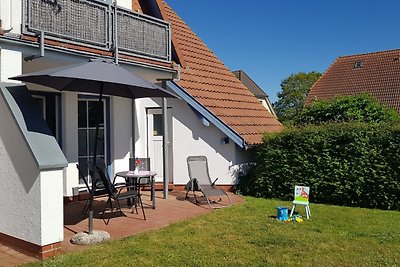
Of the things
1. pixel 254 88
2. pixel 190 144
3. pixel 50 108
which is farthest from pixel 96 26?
pixel 254 88

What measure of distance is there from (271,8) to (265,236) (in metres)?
14.0

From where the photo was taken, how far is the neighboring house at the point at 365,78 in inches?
1068

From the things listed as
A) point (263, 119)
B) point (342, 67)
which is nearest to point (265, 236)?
point (263, 119)

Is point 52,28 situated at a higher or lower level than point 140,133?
higher

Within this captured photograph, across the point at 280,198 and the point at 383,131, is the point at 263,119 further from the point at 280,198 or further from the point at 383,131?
the point at 383,131

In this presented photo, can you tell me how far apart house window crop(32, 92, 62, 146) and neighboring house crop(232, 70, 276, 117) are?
34377mm

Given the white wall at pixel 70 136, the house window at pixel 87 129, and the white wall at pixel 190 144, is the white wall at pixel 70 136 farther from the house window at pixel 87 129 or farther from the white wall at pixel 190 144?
the white wall at pixel 190 144

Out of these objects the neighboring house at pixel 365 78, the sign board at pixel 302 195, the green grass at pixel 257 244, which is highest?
the neighboring house at pixel 365 78

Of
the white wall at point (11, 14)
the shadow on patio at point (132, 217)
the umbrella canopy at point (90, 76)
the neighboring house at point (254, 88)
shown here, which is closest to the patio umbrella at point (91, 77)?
the umbrella canopy at point (90, 76)

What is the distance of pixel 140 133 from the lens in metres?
11.6

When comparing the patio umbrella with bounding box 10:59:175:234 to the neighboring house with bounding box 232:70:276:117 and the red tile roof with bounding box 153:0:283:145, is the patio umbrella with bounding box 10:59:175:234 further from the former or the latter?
the neighboring house with bounding box 232:70:276:117

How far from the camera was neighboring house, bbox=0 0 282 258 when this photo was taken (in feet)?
17.7

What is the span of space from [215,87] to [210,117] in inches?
95.3

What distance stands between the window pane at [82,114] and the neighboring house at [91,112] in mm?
30
